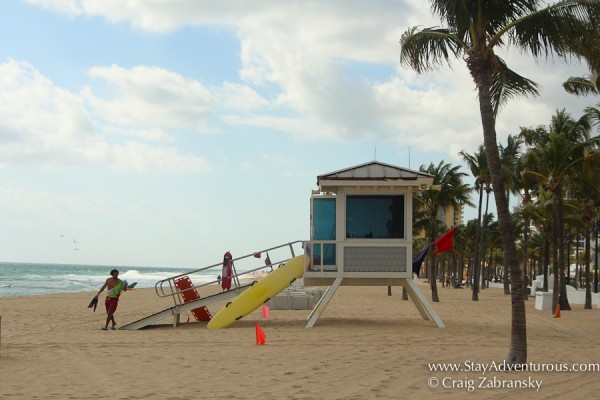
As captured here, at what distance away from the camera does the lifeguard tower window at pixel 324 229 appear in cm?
1986

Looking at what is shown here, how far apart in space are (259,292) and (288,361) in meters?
6.92

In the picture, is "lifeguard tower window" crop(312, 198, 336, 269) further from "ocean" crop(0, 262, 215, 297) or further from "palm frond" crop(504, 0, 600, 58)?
"ocean" crop(0, 262, 215, 297)

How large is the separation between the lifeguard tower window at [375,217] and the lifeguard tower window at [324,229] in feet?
2.23

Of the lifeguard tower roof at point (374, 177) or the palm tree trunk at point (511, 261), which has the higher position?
the lifeguard tower roof at point (374, 177)

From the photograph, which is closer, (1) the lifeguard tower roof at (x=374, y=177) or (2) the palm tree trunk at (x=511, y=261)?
(2) the palm tree trunk at (x=511, y=261)

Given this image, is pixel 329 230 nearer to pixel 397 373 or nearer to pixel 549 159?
pixel 397 373

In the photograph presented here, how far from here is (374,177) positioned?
63.1 feet

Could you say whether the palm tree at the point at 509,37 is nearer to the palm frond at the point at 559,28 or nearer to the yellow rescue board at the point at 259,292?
the palm frond at the point at 559,28

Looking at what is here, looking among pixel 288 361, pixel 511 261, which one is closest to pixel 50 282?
pixel 288 361

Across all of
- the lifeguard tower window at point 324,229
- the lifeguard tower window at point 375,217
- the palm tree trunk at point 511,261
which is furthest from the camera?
the lifeguard tower window at point 324,229

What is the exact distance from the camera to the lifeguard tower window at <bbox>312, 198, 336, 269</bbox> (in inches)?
782

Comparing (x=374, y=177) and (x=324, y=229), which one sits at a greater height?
(x=374, y=177)

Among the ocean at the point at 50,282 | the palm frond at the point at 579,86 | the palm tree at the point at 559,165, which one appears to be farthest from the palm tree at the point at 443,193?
the ocean at the point at 50,282

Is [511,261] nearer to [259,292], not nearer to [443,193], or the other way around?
[259,292]
